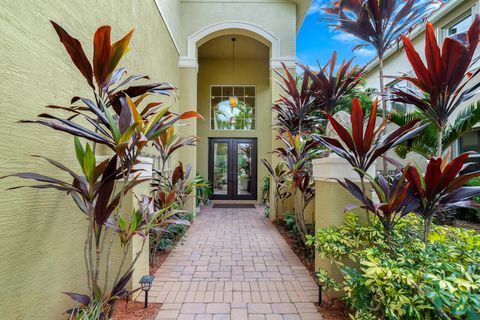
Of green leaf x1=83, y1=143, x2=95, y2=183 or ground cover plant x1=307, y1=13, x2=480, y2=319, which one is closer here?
ground cover plant x1=307, y1=13, x2=480, y2=319

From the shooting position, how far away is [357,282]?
1.75 metres

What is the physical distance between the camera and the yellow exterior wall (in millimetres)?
9070

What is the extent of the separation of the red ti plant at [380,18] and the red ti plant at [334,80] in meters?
0.46

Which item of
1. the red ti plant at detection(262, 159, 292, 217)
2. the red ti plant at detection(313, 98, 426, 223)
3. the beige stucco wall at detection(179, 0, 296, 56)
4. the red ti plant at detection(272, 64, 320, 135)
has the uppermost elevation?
the beige stucco wall at detection(179, 0, 296, 56)

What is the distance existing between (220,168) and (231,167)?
398 mm

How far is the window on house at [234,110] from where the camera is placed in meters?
9.23

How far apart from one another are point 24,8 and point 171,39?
168 inches

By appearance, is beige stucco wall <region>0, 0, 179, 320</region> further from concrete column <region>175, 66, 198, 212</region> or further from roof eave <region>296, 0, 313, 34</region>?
roof eave <region>296, 0, 313, 34</region>

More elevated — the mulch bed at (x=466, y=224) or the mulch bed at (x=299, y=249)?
the mulch bed at (x=466, y=224)

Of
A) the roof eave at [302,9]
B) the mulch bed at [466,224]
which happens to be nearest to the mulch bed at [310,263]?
the mulch bed at [466,224]

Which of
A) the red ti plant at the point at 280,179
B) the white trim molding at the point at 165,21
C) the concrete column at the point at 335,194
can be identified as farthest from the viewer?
the red ti plant at the point at 280,179

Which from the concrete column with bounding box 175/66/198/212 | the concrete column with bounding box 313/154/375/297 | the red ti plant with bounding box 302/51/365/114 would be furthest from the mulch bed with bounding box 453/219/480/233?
the concrete column with bounding box 175/66/198/212

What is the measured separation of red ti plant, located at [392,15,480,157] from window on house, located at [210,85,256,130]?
286 inches

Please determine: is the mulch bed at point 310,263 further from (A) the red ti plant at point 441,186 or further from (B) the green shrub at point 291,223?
(A) the red ti plant at point 441,186
